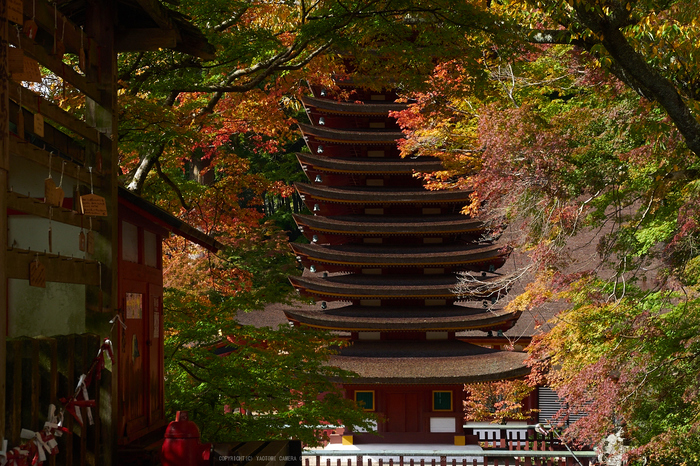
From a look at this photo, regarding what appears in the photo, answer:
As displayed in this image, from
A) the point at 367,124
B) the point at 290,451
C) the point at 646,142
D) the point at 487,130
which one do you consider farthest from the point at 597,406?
the point at 367,124

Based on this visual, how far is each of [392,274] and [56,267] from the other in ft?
53.6

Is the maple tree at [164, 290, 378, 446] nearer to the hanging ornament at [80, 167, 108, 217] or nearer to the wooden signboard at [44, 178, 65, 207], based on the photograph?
the hanging ornament at [80, 167, 108, 217]

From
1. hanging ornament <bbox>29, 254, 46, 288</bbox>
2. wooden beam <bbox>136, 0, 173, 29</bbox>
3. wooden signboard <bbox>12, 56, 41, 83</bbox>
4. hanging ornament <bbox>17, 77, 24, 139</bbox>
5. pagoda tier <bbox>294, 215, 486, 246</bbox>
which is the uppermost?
pagoda tier <bbox>294, 215, 486, 246</bbox>

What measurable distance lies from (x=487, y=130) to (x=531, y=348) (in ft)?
16.9

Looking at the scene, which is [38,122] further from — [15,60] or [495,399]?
[495,399]

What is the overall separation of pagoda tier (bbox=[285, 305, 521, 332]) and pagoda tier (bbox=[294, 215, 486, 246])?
2.20 meters

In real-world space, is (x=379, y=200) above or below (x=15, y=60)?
above

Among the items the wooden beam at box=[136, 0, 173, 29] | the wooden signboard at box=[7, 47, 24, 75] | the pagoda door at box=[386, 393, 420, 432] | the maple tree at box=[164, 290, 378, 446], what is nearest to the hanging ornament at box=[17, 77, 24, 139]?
the wooden signboard at box=[7, 47, 24, 75]

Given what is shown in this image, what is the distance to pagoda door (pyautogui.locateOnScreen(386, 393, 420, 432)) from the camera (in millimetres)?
17891

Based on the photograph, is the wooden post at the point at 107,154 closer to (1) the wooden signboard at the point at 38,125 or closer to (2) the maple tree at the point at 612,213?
(1) the wooden signboard at the point at 38,125

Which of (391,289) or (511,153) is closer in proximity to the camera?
(511,153)

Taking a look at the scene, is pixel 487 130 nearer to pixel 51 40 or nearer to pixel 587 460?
pixel 587 460

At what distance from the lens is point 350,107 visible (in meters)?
20.3

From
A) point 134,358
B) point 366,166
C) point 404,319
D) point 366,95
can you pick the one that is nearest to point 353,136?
point 366,166
